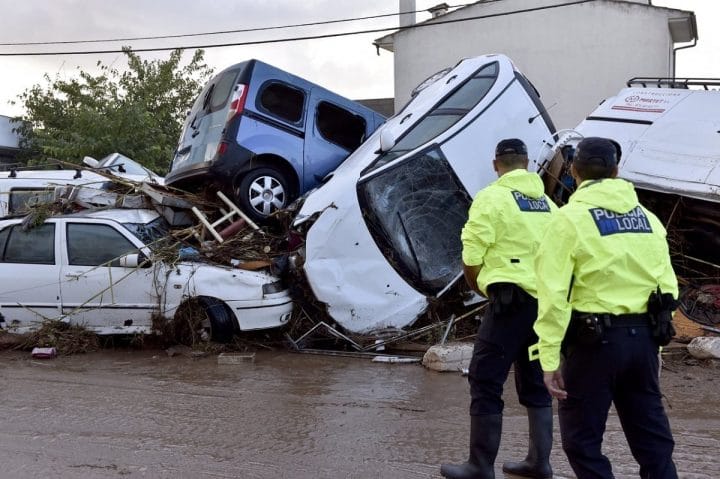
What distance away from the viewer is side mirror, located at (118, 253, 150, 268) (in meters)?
6.85

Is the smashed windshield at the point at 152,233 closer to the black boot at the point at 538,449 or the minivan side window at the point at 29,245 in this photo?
the minivan side window at the point at 29,245

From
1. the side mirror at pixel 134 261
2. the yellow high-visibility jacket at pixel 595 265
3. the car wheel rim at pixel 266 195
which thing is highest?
the yellow high-visibility jacket at pixel 595 265

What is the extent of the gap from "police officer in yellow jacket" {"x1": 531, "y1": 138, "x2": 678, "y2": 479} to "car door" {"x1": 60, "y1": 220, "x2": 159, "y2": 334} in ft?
16.4

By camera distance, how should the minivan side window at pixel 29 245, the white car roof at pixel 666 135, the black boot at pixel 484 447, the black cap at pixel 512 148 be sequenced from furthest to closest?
the minivan side window at pixel 29 245 < the white car roof at pixel 666 135 < the black cap at pixel 512 148 < the black boot at pixel 484 447

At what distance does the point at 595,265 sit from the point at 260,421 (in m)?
2.85

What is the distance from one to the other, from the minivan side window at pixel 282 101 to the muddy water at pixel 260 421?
3025 millimetres

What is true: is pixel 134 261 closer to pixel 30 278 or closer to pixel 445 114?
pixel 30 278

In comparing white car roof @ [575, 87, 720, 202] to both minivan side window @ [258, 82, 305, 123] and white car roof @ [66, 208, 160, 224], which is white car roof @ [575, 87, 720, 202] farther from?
white car roof @ [66, 208, 160, 224]

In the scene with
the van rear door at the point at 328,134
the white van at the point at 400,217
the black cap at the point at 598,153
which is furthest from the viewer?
the van rear door at the point at 328,134

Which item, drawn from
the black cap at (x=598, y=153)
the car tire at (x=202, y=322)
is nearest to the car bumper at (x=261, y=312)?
the car tire at (x=202, y=322)

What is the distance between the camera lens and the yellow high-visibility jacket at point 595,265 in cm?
263

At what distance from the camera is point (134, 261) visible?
22.5ft


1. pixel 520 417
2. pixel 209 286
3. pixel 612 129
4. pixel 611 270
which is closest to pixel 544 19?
pixel 612 129

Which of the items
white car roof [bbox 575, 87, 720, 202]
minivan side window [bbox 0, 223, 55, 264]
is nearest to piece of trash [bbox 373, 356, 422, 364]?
white car roof [bbox 575, 87, 720, 202]
